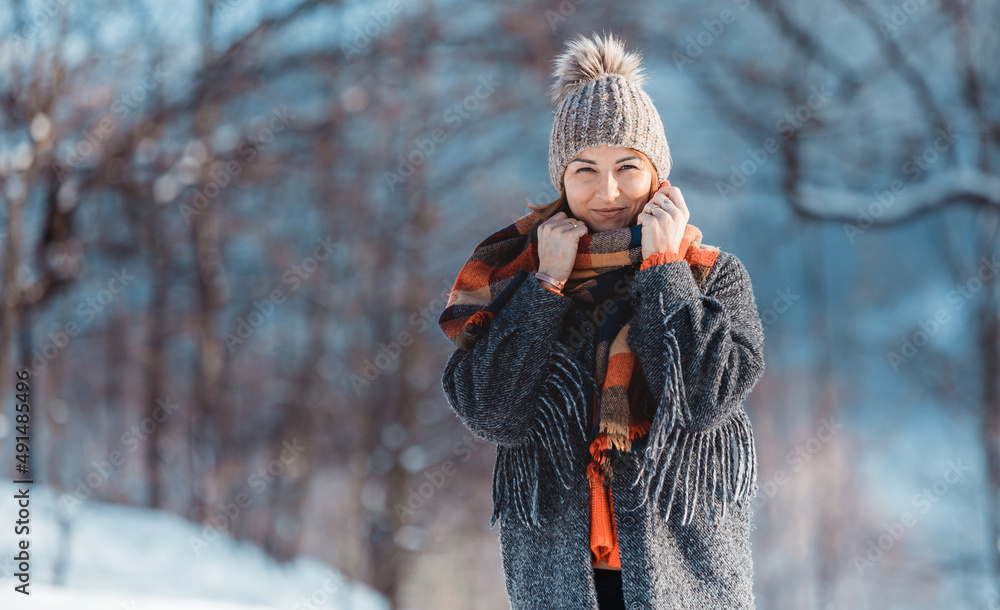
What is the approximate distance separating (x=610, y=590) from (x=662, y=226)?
65 centimetres

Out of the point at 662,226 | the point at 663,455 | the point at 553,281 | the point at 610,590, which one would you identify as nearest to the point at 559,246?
the point at 553,281

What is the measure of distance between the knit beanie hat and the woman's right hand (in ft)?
0.55

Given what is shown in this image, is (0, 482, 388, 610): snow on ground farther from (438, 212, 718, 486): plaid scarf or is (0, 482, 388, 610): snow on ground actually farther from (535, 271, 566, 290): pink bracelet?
(535, 271, 566, 290): pink bracelet

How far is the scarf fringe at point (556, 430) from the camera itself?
136 centimetres

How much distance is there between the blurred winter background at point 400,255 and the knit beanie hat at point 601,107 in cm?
462

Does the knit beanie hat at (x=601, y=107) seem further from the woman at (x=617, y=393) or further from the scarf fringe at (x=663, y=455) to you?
the scarf fringe at (x=663, y=455)

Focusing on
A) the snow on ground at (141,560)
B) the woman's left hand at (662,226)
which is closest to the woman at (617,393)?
A: the woman's left hand at (662,226)

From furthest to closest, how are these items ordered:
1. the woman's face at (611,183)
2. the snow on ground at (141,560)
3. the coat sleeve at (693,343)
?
the snow on ground at (141,560)
the woman's face at (611,183)
the coat sleeve at (693,343)

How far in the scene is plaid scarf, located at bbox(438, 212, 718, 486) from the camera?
1331 millimetres

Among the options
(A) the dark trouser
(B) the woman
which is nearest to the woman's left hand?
(B) the woman

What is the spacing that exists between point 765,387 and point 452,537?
124 inches

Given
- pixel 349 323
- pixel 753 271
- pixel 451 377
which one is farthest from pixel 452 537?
pixel 451 377

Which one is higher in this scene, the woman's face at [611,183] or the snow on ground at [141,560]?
the woman's face at [611,183]

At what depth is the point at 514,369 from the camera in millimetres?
1344
